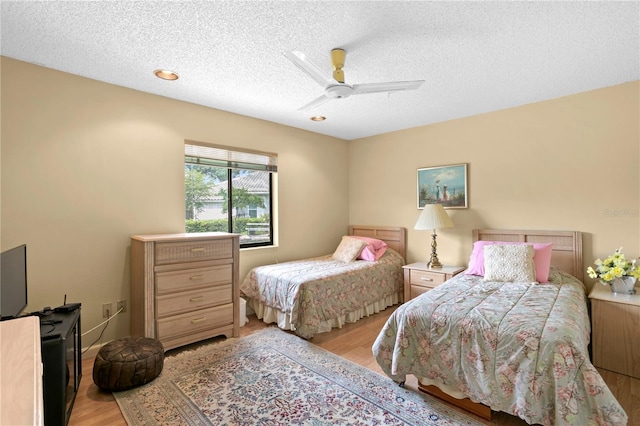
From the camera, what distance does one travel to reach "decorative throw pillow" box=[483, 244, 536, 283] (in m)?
2.82

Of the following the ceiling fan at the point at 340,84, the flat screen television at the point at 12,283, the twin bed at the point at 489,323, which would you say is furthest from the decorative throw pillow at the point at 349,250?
the flat screen television at the point at 12,283

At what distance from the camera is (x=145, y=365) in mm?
2221

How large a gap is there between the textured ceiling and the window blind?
54cm

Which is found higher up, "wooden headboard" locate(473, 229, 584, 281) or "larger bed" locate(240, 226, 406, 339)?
"wooden headboard" locate(473, 229, 584, 281)

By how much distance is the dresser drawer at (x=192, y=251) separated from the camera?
2.69m

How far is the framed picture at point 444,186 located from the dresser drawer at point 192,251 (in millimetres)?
2596

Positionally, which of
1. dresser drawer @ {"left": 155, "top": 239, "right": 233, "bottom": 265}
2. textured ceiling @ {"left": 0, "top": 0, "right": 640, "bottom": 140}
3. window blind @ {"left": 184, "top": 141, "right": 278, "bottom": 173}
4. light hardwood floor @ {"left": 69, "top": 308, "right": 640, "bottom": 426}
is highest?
textured ceiling @ {"left": 0, "top": 0, "right": 640, "bottom": 140}

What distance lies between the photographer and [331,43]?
6.96ft

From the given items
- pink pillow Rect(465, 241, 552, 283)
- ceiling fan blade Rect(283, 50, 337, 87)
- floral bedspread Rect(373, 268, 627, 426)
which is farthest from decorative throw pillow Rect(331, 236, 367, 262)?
ceiling fan blade Rect(283, 50, 337, 87)

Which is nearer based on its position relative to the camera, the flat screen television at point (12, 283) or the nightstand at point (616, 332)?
the flat screen television at point (12, 283)

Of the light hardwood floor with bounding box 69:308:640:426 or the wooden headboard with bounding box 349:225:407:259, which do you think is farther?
the wooden headboard with bounding box 349:225:407:259

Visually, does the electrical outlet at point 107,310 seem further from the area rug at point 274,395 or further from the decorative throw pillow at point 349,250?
the decorative throw pillow at point 349,250

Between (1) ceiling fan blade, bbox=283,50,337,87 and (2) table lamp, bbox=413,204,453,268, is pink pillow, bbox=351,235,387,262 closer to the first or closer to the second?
(2) table lamp, bbox=413,204,453,268

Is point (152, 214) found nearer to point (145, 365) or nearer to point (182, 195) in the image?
point (182, 195)
